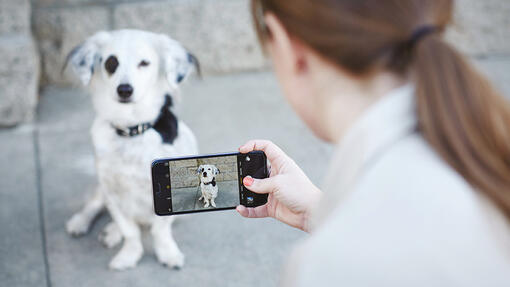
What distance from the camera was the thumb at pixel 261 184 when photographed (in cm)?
167

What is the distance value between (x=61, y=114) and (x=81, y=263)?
164 cm

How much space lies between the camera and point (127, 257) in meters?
2.45

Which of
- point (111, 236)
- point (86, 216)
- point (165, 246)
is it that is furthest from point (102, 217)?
point (165, 246)

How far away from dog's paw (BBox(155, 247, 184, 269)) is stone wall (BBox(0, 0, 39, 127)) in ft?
5.71

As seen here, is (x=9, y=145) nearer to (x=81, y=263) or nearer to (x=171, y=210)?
(x=81, y=263)

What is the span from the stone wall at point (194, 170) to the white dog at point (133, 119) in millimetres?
545

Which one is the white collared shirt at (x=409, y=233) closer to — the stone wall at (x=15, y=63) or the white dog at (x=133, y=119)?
the white dog at (x=133, y=119)

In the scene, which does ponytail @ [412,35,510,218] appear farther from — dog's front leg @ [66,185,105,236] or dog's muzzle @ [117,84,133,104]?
dog's front leg @ [66,185,105,236]

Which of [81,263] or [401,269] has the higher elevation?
[401,269]

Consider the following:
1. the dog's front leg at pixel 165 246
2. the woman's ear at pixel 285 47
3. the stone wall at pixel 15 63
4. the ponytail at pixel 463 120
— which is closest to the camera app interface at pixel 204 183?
the dog's front leg at pixel 165 246

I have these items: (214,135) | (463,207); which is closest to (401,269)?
(463,207)

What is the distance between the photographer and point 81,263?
97.6 inches

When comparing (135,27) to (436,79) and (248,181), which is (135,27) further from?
(436,79)

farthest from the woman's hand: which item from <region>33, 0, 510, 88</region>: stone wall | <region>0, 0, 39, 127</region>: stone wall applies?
<region>33, 0, 510, 88</region>: stone wall
